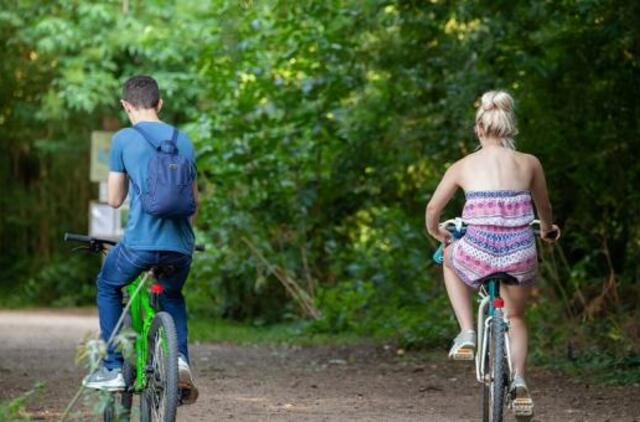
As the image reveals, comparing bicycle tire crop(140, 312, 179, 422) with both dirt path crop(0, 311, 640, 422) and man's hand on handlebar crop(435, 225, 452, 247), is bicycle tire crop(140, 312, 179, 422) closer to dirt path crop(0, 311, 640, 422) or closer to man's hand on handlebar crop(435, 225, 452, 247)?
man's hand on handlebar crop(435, 225, 452, 247)

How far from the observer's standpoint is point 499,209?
7.27m

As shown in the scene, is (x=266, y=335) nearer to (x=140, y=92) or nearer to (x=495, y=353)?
(x=140, y=92)

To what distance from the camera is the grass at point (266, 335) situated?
1673 cm

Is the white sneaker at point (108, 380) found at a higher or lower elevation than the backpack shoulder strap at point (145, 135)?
lower

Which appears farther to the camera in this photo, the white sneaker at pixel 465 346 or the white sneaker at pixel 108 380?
the white sneaker at pixel 465 346

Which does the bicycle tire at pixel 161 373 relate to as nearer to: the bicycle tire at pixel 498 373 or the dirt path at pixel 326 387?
the bicycle tire at pixel 498 373

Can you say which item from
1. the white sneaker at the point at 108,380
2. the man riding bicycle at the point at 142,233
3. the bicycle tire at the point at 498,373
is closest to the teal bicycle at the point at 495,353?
the bicycle tire at the point at 498,373

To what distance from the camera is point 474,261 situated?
23.7 ft

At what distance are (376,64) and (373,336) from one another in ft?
10.3

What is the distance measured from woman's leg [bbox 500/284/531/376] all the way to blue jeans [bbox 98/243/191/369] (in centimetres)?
167

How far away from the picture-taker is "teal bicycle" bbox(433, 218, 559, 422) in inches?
276

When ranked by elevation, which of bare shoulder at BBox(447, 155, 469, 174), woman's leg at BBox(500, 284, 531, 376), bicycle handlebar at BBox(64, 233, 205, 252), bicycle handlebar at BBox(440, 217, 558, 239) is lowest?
woman's leg at BBox(500, 284, 531, 376)

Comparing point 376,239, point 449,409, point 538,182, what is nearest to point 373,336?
point 376,239

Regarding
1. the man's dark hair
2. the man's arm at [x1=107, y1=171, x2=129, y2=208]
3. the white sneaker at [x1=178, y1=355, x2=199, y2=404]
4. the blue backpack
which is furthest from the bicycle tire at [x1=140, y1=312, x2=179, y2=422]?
the man's dark hair
